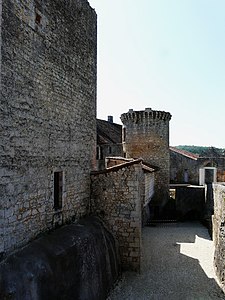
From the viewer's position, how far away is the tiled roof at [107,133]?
25.9 meters

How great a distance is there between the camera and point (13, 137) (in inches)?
227

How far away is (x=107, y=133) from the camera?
92.4ft

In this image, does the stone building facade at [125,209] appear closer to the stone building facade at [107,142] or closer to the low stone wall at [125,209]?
the low stone wall at [125,209]

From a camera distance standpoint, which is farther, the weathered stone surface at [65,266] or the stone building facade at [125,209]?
the stone building facade at [125,209]

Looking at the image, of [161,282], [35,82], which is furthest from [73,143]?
[161,282]

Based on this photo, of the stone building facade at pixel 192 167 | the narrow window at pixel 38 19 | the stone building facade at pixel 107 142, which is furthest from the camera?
the stone building facade at pixel 192 167

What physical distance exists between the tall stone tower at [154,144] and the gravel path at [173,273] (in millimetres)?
5367

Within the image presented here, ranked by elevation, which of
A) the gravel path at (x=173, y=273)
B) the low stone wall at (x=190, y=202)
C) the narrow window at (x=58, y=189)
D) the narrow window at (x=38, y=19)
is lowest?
the gravel path at (x=173, y=273)

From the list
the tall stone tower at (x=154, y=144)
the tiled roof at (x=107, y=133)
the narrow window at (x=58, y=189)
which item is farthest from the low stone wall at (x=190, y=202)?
the narrow window at (x=58, y=189)

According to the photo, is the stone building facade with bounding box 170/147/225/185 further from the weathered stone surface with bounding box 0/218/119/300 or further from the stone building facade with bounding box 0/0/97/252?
the weathered stone surface with bounding box 0/218/119/300

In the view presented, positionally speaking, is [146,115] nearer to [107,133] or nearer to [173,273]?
[107,133]

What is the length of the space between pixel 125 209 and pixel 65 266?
327 centimetres

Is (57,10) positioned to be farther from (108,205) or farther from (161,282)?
(161,282)

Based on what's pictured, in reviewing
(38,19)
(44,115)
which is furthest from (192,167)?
(38,19)
